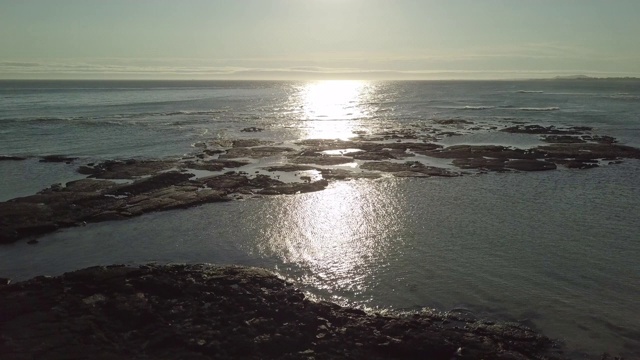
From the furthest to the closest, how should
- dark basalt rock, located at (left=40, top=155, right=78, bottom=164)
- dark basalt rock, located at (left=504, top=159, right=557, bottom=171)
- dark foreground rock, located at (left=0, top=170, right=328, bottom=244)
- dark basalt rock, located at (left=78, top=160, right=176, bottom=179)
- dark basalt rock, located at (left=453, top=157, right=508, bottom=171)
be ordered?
dark basalt rock, located at (left=40, top=155, right=78, bottom=164) → dark basalt rock, located at (left=453, top=157, right=508, bottom=171) → dark basalt rock, located at (left=504, top=159, right=557, bottom=171) → dark basalt rock, located at (left=78, top=160, right=176, bottom=179) → dark foreground rock, located at (left=0, top=170, right=328, bottom=244)

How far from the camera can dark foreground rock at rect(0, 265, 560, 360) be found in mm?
12367

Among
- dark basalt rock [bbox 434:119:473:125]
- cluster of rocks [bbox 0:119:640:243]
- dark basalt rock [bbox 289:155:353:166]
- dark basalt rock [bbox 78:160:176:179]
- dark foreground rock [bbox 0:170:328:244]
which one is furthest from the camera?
dark basalt rock [bbox 434:119:473:125]

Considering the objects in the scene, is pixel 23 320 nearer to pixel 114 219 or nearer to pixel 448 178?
pixel 114 219

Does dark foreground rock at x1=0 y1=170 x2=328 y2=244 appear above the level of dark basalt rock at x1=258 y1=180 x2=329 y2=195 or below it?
below

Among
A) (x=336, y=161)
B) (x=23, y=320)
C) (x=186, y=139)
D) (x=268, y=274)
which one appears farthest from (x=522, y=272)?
(x=186, y=139)

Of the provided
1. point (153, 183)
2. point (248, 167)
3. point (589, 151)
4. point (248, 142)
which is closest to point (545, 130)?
point (589, 151)

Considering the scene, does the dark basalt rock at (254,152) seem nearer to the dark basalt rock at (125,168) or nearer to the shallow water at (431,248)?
the dark basalt rock at (125,168)

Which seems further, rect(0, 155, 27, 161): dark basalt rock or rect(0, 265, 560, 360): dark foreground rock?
rect(0, 155, 27, 161): dark basalt rock

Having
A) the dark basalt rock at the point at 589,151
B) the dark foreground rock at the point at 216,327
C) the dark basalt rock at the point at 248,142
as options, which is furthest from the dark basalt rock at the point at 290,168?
the dark foreground rock at the point at 216,327

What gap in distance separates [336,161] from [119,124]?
3982 cm

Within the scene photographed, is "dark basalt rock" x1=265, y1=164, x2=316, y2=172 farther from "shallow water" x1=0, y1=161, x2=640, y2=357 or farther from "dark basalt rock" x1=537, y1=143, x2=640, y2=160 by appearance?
"dark basalt rock" x1=537, y1=143, x2=640, y2=160

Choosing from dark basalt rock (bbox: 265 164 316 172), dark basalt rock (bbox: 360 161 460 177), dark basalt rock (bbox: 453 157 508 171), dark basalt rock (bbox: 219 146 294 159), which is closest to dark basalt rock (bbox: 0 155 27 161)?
dark basalt rock (bbox: 219 146 294 159)

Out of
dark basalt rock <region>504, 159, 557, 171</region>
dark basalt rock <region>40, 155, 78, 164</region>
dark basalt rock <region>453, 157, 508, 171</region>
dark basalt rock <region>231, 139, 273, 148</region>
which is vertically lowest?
dark basalt rock <region>40, 155, 78, 164</region>

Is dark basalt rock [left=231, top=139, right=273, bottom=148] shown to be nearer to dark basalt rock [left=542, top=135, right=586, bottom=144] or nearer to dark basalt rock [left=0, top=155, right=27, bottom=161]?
dark basalt rock [left=0, top=155, right=27, bottom=161]
